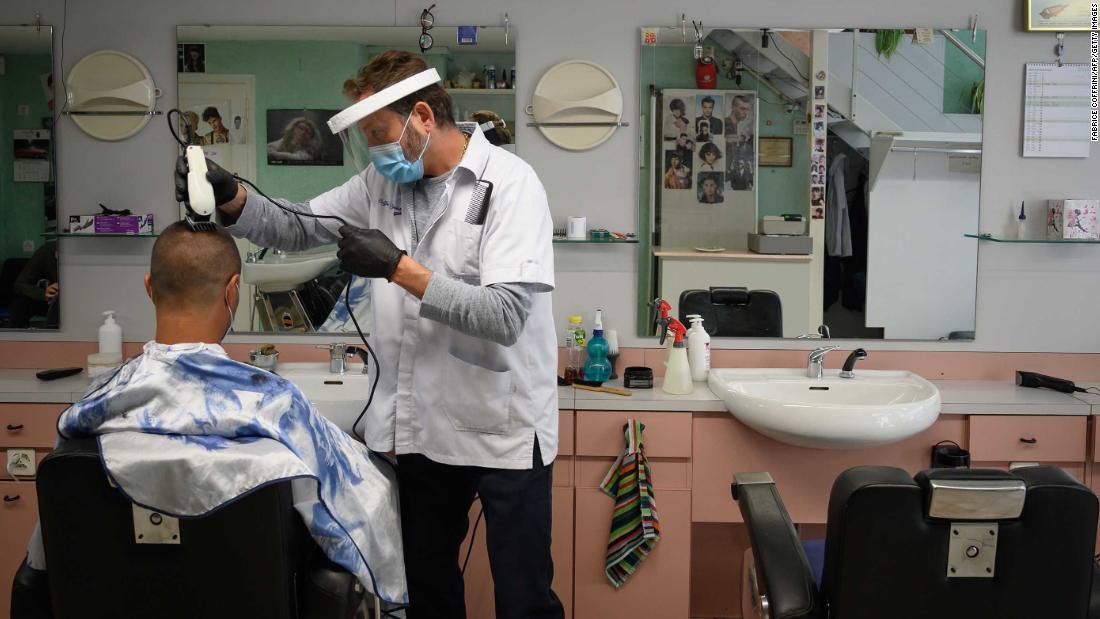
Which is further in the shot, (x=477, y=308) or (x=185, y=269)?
(x=477, y=308)

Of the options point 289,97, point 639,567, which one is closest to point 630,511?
point 639,567

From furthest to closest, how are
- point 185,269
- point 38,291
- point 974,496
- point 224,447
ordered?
point 38,291, point 185,269, point 224,447, point 974,496

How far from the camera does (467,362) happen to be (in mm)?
2139

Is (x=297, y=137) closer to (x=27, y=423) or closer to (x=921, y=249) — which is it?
(x=27, y=423)

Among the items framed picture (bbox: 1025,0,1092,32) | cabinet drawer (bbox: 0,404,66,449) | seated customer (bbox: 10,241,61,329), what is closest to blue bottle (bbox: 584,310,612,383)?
cabinet drawer (bbox: 0,404,66,449)

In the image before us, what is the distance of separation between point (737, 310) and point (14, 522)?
238 centimetres

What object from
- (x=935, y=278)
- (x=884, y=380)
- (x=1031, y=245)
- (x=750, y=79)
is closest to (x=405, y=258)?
(x=750, y=79)

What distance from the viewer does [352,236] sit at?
196 centimetres

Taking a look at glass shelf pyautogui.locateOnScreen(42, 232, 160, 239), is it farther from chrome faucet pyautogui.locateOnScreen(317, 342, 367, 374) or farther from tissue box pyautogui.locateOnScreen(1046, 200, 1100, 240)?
tissue box pyautogui.locateOnScreen(1046, 200, 1100, 240)

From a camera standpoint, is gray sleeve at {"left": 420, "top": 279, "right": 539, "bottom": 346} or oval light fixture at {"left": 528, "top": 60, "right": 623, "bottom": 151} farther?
oval light fixture at {"left": 528, "top": 60, "right": 623, "bottom": 151}

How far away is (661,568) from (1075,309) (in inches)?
65.7

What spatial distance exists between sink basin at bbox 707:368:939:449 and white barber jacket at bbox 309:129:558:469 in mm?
810

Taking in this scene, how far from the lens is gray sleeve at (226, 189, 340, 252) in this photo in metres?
2.21

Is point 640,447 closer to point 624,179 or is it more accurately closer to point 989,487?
point 624,179
